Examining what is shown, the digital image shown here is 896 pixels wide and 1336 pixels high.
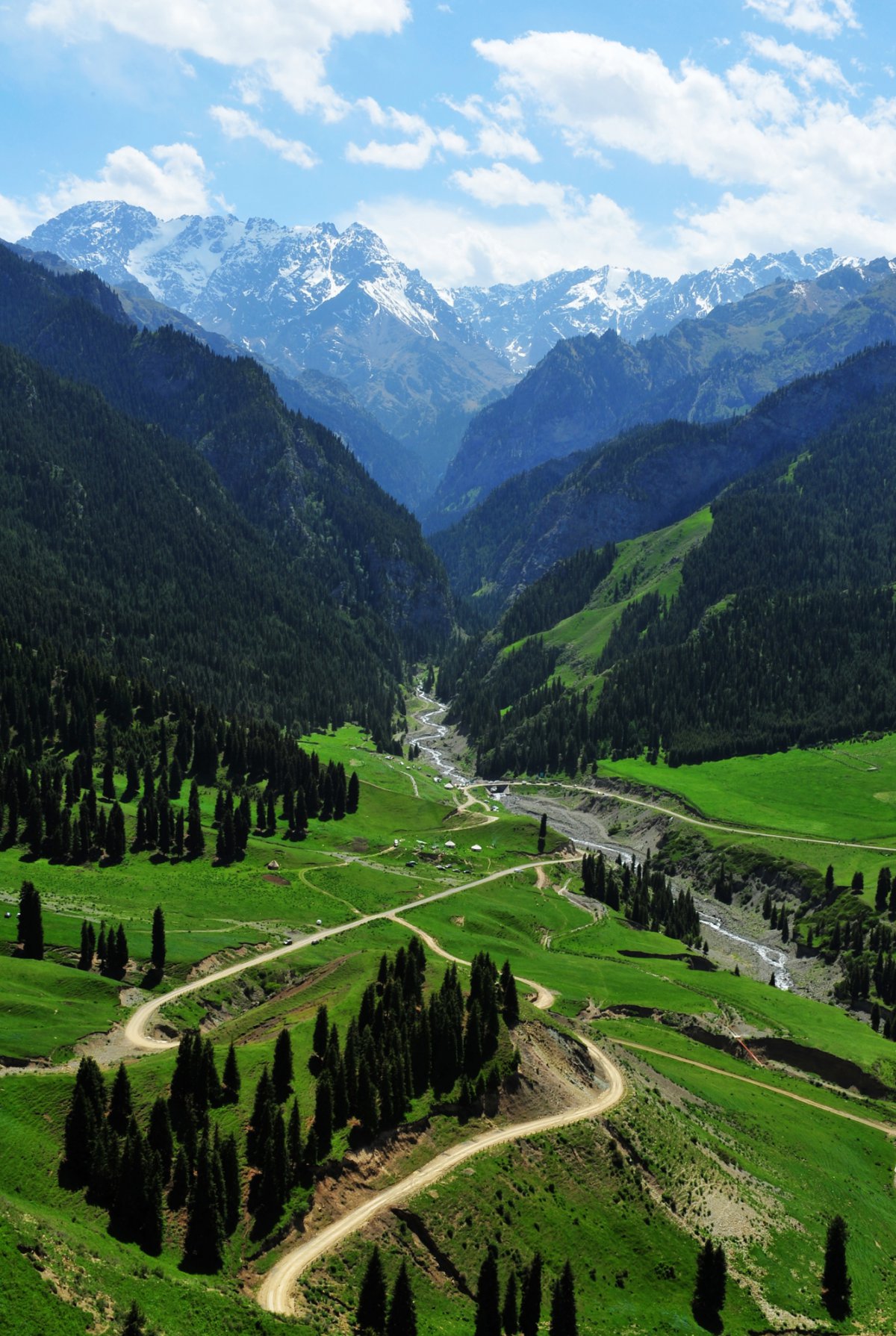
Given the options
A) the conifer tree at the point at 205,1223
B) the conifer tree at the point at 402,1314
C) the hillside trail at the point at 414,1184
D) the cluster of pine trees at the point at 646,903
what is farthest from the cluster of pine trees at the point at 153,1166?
the cluster of pine trees at the point at 646,903

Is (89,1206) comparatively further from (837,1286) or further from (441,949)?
(441,949)

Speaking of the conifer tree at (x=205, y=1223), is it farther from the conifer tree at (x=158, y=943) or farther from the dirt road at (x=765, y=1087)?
the dirt road at (x=765, y=1087)

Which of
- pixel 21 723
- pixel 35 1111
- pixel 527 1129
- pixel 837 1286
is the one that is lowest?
pixel 837 1286

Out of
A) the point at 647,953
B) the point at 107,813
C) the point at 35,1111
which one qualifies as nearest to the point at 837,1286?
the point at 35,1111

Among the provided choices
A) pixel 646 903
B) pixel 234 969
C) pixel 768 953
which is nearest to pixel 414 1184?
pixel 234 969

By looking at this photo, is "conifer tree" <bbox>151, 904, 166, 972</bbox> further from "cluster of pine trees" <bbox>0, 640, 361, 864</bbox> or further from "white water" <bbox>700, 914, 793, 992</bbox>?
"white water" <bbox>700, 914, 793, 992</bbox>

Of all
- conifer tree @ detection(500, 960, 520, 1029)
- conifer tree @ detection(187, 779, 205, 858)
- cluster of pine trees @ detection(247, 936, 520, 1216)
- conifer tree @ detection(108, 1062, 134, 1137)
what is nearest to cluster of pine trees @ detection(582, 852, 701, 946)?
conifer tree @ detection(187, 779, 205, 858)
